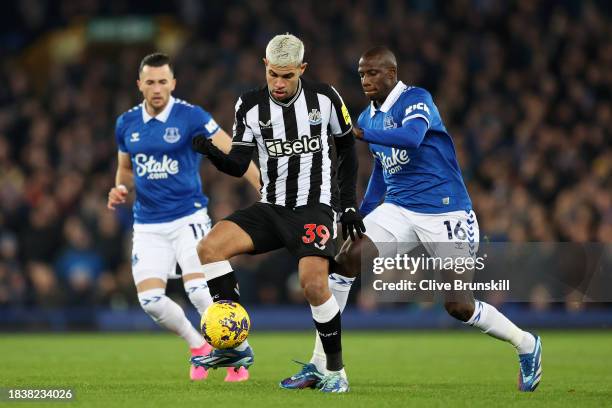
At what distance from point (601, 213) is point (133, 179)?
788 cm

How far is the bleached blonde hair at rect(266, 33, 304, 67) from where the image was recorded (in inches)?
298

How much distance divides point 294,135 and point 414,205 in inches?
48.1

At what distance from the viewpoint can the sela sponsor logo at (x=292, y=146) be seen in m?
7.84

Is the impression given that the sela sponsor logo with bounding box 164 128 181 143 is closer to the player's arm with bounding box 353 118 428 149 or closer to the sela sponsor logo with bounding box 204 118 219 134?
the sela sponsor logo with bounding box 204 118 219 134

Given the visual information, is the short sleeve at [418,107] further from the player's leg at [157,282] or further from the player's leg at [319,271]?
the player's leg at [157,282]

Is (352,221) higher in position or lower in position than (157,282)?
higher

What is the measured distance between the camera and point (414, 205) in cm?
852

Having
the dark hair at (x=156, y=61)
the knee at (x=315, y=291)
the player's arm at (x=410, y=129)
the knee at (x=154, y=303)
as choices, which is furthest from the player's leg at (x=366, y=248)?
the dark hair at (x=156, y=61)

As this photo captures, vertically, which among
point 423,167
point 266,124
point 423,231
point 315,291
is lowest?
point 315,291

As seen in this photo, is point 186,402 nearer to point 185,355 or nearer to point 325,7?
point 185,355

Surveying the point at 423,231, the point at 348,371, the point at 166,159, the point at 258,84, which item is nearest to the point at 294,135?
the point at 423,231

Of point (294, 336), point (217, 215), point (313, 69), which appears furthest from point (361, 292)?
point (313, 69)

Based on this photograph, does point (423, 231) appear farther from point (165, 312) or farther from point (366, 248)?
point (165, 312)

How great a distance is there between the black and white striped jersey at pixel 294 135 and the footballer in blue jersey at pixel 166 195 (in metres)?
1.47
